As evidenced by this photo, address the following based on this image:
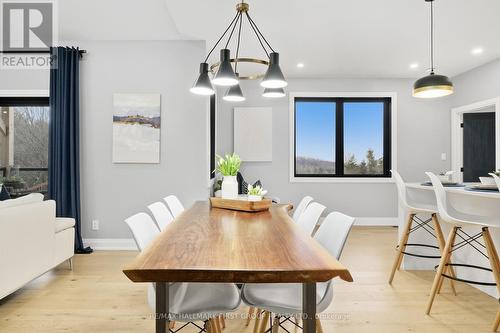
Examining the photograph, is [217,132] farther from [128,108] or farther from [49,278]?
[49,278]

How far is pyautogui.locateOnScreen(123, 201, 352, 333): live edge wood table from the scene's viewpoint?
1063 mm

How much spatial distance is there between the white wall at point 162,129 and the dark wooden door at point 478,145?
444cm

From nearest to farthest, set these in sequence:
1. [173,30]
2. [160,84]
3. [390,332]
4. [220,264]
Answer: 1. [220,264]
2. [390,332]
3. [173,30]
4. [160,84]

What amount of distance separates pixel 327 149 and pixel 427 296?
3.45 meters

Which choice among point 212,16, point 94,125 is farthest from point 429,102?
point 94,125

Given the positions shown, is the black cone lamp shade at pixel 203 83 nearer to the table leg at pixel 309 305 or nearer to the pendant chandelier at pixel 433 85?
the table leg at pixel 309 305

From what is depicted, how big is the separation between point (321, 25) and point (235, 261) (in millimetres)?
3213

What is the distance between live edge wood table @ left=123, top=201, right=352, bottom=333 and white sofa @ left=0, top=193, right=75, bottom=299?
148 cm

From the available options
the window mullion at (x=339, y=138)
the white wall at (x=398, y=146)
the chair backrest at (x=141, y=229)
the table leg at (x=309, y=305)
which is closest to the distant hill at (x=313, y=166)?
the window mullion at (x=339, y=138)

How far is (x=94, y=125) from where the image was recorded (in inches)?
158

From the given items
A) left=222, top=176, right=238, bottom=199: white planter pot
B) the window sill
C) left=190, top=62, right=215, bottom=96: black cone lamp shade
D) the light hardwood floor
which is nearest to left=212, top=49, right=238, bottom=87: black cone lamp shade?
left=190, top=62, right=215, bottom=96: black cone lamp shade

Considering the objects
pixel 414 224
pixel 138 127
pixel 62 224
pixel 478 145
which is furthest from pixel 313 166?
pixel 62 224

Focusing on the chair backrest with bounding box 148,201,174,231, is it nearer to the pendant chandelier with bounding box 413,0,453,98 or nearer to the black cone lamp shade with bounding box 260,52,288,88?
the black cone lamp shade with bounding box 260,52,288,88

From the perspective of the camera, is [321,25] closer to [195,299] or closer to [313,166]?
[313,166]
